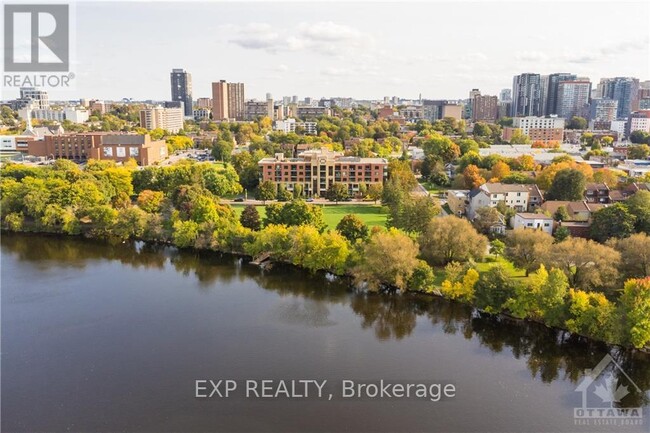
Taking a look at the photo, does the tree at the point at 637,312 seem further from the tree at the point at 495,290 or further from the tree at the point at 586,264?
the tree at the point at 495,290

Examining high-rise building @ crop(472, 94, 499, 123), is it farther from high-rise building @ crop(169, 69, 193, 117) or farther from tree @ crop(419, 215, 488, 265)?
tree @ crop(419, 215, 488, 265)

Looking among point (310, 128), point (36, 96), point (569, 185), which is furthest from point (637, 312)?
point (36, 96)

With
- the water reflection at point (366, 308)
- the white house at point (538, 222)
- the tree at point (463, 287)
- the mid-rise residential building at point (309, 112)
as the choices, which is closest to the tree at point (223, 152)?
the water reflection at point (366, 308)

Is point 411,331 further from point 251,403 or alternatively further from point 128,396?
point 128,396

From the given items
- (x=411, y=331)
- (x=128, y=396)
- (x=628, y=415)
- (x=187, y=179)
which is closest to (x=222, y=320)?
(x=128, y=396)

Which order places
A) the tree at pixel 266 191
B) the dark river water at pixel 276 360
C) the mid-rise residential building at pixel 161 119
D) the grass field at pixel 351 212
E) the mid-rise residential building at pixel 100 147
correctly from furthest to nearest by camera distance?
the mid-rise residential building at pixel 161 119 < the mid-rise residential building at pixel 100 147 < the tree at pixel 266 191 < the grass field at pixel 351 212 < the dark river water at pixel 276 360

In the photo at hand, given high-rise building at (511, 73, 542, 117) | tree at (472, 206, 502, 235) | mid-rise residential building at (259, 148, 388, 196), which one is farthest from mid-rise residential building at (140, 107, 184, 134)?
tree at (472, 206, 502, 235)
